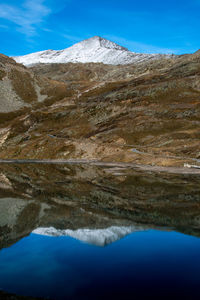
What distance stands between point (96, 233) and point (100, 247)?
2989mm

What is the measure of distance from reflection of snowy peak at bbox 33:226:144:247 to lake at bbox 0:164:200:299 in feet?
0.23

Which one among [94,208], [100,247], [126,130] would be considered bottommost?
[94,208]

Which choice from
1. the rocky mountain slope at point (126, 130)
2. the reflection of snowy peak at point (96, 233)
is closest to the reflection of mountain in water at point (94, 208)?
the reflection of snowy peak at point (96, 233)

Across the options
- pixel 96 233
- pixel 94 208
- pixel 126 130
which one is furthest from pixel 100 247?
pixel 126 130

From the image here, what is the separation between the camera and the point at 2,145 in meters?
158

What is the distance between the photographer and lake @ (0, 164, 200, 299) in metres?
15.7

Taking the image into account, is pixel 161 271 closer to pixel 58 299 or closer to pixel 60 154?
pixel 58 299

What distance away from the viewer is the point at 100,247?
21.9 metres

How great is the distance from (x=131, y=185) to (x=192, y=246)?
3121cm

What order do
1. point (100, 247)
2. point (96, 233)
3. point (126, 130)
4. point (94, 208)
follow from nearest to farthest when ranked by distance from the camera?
point (100, 247)
point (96, 233)
point (94, 208)
point (126, 130)

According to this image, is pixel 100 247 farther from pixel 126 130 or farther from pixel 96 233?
pixel 126 130

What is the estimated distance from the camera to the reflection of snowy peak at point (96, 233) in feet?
76.8

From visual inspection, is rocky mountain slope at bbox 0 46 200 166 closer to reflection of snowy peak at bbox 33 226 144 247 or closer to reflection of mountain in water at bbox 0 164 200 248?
reflection of mountain in water at bbox 0 164 200 248

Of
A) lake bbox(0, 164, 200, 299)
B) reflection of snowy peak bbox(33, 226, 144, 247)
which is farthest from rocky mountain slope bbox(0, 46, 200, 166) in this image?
reflection of snowy peak bbox(33, 226, 144, 247)
